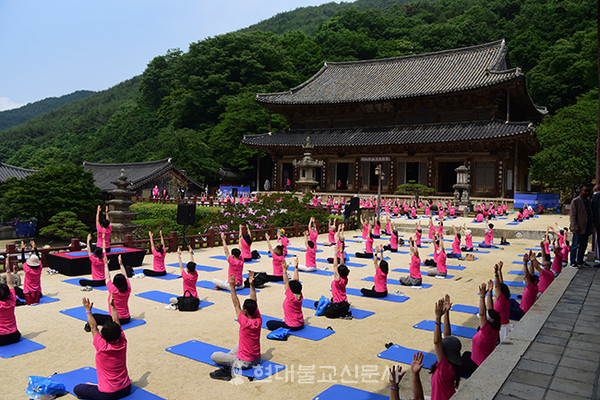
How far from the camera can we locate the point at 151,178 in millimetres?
36844

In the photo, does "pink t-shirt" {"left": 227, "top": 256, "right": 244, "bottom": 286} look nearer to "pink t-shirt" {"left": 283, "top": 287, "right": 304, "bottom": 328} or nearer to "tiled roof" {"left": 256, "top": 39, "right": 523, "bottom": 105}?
"pink t-shirt" {"left": 283, "top": 287, "right": 304, "bottom": 328}

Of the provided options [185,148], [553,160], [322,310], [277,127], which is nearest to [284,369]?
[322,310]

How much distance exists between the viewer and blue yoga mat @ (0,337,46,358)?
20.3 ft

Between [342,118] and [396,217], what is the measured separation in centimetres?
1450

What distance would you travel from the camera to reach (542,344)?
5.27 metres

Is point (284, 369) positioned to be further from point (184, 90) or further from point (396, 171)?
point (184, 90)

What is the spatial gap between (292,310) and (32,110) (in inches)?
5201

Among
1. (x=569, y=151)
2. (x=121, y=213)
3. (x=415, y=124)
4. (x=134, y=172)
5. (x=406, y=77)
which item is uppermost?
(x=406, y=77)

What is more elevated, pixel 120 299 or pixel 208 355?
pixel 120 299

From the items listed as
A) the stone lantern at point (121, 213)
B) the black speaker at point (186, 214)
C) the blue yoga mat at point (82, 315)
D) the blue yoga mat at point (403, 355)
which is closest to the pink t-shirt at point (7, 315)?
the blue yoga mat at point (82, 315)

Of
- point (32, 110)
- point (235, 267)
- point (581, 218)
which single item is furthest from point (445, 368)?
point (32, 110)

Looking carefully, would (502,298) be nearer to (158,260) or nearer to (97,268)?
(158,260)

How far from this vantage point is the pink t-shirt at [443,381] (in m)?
4.01

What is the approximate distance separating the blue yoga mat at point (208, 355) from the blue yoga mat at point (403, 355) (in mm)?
1528
